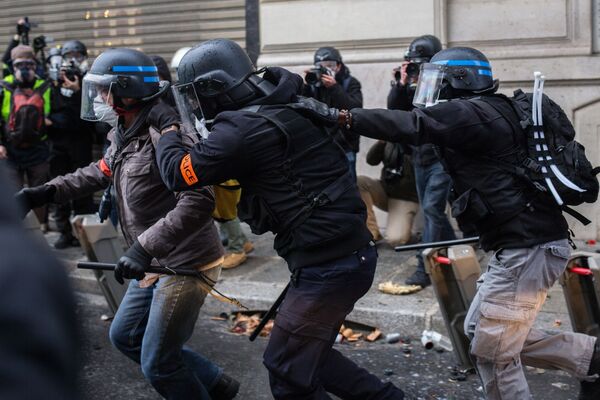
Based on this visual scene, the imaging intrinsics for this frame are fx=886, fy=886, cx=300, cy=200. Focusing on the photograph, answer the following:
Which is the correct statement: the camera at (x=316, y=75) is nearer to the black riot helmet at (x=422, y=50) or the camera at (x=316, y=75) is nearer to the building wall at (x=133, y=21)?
the black riot helmet at (x=422, y=50)

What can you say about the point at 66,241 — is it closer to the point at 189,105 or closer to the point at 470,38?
the point at 470,38

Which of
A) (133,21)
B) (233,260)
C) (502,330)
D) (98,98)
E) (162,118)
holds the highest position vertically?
(133,21)

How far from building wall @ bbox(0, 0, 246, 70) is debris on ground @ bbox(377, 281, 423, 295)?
4163mm

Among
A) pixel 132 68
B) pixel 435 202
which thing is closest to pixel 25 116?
pixel 435 202

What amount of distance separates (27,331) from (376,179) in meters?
7.28

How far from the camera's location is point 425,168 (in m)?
6.83

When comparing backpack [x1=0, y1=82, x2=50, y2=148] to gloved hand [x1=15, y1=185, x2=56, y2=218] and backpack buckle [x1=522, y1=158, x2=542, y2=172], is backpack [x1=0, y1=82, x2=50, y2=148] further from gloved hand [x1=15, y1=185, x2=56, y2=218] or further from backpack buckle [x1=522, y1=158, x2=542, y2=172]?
backpack buckle [x1=522, y1=158, x2=542, y2=172]

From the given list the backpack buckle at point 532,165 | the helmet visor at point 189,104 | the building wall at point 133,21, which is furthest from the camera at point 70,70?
the backpack buckle at point 532,165

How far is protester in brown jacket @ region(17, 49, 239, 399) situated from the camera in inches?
160

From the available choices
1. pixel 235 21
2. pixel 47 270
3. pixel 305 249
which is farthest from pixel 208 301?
pixel 47 270

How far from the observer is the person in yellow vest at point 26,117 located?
28.5 ft

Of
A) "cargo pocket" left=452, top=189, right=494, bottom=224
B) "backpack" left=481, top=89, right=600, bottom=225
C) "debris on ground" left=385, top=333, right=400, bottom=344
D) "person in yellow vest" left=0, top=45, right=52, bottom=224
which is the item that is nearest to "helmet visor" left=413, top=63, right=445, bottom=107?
"backpack" left=481, top=89, right=600, bottom=225

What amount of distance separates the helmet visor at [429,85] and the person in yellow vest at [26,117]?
5.45 metres

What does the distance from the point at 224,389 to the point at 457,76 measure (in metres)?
2.00
